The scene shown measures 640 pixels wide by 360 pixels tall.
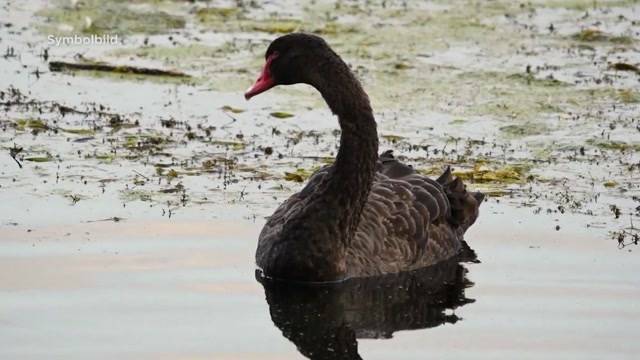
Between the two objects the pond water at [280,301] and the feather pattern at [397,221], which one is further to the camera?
the feather pattern at [397,221]

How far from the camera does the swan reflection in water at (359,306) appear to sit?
7.02 m

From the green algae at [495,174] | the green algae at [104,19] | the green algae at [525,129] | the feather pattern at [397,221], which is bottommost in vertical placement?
the feather pattern at [397,221]

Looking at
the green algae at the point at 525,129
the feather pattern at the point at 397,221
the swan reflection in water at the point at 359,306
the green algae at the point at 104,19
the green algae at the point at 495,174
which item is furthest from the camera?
the green algae at the point at 104,19

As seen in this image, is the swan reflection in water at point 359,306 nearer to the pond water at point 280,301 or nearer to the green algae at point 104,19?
the pond water at point 280,301

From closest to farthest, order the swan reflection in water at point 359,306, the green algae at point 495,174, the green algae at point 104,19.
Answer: the swan reflection in water at point 359,306
the green algae at point 495,174
the green algae at point 104,19

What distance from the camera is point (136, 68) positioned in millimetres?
12539

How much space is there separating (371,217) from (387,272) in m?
0.34

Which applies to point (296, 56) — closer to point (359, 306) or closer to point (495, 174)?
point (359, 306)

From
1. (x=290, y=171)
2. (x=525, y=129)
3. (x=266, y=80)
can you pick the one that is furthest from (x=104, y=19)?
(x=266, y=80)

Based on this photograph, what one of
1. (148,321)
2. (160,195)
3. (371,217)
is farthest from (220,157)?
(148,321)

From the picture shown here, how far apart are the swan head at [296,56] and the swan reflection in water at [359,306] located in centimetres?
103

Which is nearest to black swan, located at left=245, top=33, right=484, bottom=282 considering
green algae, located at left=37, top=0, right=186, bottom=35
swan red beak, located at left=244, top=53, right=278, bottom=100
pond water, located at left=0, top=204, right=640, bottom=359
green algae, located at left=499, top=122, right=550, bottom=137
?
swan red beak, located at left=244, top=53, right=278, bottom=100

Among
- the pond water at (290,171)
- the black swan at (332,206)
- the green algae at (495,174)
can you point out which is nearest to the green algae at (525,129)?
the pond water at (290,171)

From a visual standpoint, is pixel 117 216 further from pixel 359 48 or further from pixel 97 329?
pixel 359 48
